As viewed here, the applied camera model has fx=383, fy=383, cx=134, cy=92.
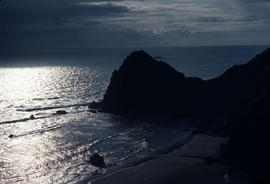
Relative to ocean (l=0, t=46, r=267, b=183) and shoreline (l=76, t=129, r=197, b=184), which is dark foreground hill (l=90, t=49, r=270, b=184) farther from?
shoreline (l=76, t=129, r=197, b=184)

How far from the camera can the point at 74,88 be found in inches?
5423

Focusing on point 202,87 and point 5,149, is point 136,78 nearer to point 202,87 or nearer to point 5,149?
point 202,87

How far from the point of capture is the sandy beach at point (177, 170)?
156 feet

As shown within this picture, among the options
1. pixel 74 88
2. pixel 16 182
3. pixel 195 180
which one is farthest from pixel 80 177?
pixel 74 88

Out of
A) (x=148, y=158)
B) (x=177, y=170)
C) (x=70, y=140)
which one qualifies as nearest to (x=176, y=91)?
(x=70, y=140)

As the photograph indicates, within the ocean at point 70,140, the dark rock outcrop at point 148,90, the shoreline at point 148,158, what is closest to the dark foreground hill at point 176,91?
the dark rock outcrop at point 148,90

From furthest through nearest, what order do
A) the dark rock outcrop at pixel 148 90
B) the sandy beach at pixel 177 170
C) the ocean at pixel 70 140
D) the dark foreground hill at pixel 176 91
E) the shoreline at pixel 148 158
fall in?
the dark rock outcrop at pixel 148 90, the dark foreground hill at pixel 176 91, the ocean at pixel 70 140, the shoreline at pixel 148 158, the sandy beach at pixel 177 170

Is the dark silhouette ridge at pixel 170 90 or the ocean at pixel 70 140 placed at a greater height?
the dark silhouette ridge at pixel 170 90

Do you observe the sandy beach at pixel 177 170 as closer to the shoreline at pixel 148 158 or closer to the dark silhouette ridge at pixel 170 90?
the shoreline at pixel 148 158

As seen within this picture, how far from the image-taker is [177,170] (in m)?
51.4

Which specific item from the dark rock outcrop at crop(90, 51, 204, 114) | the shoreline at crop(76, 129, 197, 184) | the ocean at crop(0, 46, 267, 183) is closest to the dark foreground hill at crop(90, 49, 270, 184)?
the dark rock outcrop at crop(90, 51, 204, 114)

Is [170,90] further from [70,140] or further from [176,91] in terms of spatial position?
[70,140]

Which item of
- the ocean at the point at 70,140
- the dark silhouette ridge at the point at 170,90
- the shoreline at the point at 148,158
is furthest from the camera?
the dark silhouette ridge at the point at 170,90

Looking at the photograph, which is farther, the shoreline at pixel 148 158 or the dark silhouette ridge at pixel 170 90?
the dark silhouette ridge at pixel 170 90
